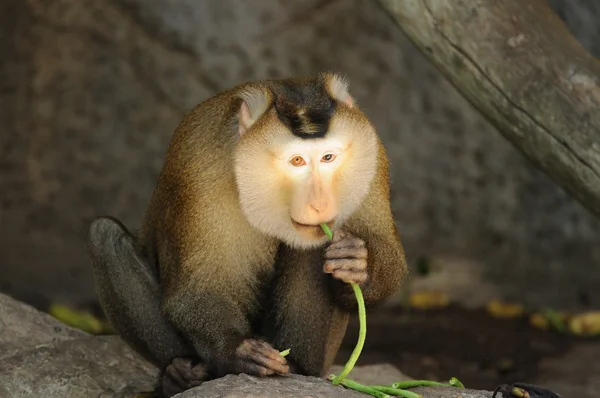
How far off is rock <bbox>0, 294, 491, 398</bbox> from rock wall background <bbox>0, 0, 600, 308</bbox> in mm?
2958

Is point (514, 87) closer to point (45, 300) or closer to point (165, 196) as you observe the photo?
point (165, 196)

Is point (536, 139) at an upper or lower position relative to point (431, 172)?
upper

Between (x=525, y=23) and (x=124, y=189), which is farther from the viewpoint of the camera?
(x=124, y=189)

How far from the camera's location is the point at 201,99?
9.49 m

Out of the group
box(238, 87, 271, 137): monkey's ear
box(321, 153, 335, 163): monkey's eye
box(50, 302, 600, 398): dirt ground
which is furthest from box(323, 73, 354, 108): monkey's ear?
box(50, 302, 600, 398): dirt ground

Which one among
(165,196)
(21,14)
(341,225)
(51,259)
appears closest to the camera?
(341,225)

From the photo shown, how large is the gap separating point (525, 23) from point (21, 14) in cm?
501

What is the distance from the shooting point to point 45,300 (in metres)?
9.76

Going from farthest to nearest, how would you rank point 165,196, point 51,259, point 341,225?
point 51,259, point 165,196, point 341,225

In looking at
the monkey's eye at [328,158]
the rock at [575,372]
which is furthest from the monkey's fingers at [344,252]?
the rock at [575,372]

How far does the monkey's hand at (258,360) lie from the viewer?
16.7 feet

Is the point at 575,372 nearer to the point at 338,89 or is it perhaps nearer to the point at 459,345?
the point at 459,345

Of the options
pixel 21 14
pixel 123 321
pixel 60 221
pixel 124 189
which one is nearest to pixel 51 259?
pixel 60 221

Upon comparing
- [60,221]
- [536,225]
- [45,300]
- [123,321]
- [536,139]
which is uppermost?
[536,139]
